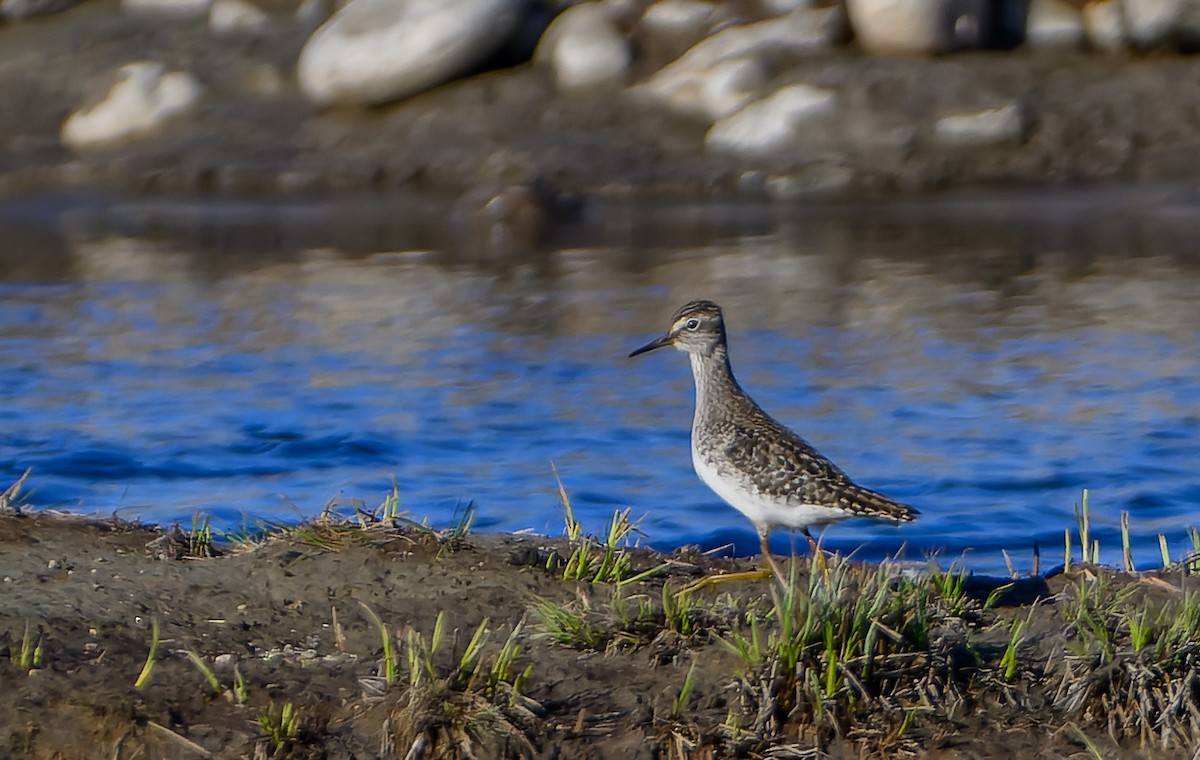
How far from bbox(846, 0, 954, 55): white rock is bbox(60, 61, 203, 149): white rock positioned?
8592 mm

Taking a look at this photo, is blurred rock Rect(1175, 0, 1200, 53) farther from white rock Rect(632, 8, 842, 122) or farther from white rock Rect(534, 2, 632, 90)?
white rock Rect(534, 2, 632, 90)

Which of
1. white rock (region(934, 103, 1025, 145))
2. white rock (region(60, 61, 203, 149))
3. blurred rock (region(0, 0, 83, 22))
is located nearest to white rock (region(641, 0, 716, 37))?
white rock (region(934, 103, 1025, 145))

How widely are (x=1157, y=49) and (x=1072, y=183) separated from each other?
230cm

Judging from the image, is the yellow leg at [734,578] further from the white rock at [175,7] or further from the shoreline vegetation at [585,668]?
the white rock at [175,7]

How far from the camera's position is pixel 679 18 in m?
22.8

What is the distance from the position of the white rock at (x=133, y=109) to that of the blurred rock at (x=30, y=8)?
3.22m

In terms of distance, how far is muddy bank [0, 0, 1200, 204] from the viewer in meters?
20.9

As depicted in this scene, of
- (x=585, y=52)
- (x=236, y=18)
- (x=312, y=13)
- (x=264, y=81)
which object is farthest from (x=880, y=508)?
(x=236, y=18)

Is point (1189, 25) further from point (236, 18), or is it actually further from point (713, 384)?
point (713, 384)

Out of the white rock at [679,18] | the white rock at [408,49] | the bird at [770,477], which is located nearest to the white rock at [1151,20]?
the white rock at [679,18]

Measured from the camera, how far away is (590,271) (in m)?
17.5

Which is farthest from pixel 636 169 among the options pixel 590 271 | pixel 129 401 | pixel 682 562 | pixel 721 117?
pixel 682 562

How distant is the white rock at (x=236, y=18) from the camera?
24.8 metres

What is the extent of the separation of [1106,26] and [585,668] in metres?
17.9
